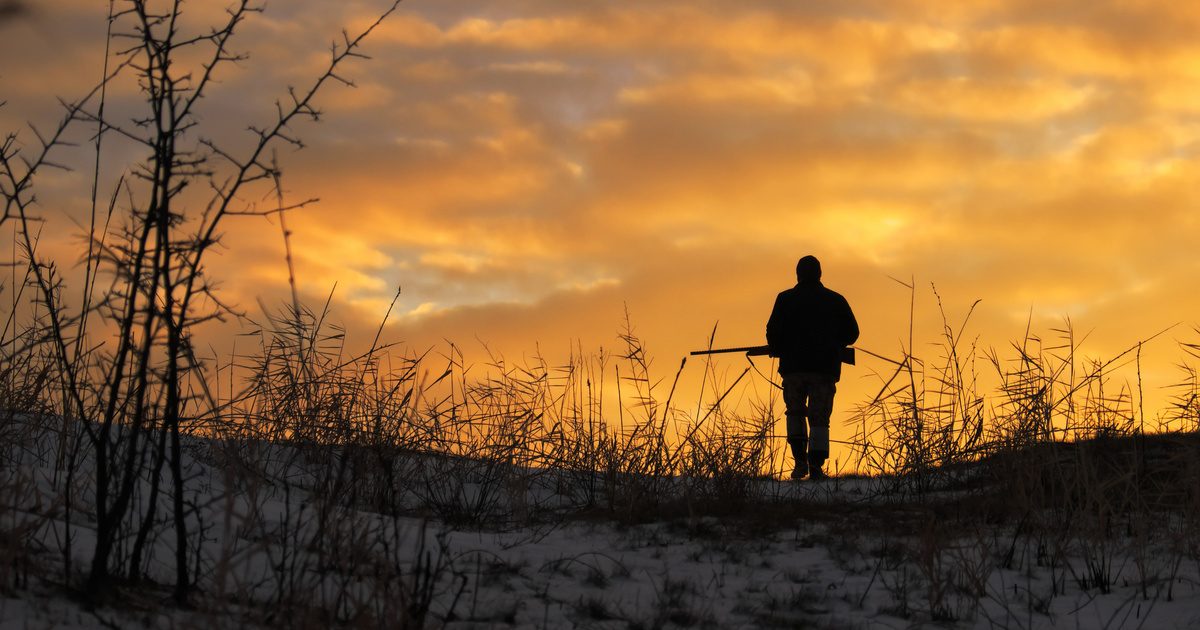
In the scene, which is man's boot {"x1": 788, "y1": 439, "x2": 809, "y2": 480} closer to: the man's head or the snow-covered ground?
the man's head

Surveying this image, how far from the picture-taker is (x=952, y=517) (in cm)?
566

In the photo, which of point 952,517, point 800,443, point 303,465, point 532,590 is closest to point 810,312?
point 800,443

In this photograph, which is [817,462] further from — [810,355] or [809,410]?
[810,355]

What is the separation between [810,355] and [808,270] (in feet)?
2.72

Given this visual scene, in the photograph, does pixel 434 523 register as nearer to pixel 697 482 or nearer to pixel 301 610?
pixel 697 482

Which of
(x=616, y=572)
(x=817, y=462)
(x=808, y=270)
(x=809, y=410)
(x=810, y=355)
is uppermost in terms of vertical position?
(x=808, y=270)

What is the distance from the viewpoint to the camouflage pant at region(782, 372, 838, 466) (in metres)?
9.27

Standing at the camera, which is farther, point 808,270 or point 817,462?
point 808,270

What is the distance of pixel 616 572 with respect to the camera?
444 centimetres

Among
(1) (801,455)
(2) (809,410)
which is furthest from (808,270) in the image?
(1) (801,455)

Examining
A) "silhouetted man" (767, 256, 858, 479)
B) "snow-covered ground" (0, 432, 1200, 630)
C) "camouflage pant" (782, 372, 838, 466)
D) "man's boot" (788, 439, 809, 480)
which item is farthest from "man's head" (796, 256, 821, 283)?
"snow-covered ground" (0, 432, 1200, 630)

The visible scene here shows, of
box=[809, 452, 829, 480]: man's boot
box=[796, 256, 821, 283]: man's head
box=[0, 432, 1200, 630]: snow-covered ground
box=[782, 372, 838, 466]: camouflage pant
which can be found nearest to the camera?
box=[0, 432, 1200, 630]: snow-covered ground

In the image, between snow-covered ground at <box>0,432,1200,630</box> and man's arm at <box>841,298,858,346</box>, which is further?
man's arm at <box>841,298,858,346</box>

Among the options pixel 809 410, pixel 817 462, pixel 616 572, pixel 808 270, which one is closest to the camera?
pixel 616 572
